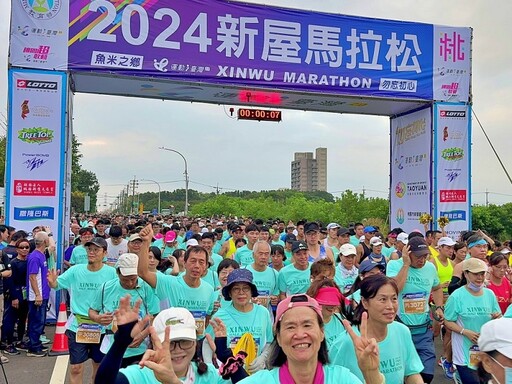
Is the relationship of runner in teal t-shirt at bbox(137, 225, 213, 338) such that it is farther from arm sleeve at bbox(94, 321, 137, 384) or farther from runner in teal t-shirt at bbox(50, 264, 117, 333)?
arm sleeve at bbox(94, 321, 137, 384)

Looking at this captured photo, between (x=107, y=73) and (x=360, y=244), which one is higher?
(x=107, y=73)

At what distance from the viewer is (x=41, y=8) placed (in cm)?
998

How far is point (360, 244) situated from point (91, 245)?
650 centimetres

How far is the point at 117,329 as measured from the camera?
2631 millimetres

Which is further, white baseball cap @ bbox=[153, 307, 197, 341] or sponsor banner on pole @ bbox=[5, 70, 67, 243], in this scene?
sponsor banner on pole @ bbox=[5, 70, 67, 243]

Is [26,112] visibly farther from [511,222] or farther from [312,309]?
[511,222]

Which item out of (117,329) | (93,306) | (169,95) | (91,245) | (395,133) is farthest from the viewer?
(395,133)

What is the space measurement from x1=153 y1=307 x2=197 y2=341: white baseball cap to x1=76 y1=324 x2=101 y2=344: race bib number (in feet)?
10.1

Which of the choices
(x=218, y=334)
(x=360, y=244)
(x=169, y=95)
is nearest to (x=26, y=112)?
(x=169, y=95)

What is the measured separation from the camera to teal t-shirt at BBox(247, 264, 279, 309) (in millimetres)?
6021

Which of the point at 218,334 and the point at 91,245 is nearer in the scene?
the point at 218,334

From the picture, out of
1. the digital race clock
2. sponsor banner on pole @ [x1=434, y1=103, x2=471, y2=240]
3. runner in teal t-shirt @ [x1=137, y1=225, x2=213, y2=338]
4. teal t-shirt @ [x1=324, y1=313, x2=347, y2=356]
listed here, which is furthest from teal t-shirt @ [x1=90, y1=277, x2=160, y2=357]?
sponsor banner on pole @ [x1=434, y1=103, x2=471, y2=240]

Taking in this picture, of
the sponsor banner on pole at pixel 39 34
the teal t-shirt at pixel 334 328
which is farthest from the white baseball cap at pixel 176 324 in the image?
the sponsor banner on pole at pixel 39 34

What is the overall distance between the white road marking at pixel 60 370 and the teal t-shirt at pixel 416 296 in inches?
172
